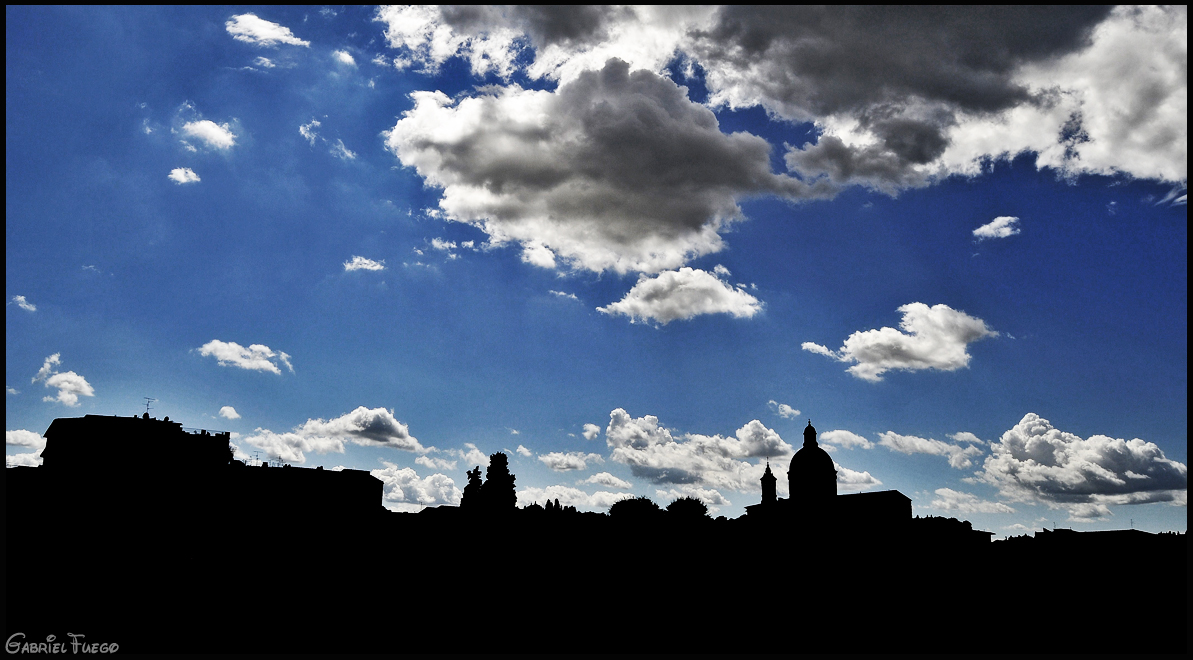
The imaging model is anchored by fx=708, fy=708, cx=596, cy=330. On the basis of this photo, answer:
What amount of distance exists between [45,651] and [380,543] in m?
17.8

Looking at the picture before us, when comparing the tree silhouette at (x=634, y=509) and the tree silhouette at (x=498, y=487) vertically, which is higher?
the tree silhouette at (x=498, y=487)

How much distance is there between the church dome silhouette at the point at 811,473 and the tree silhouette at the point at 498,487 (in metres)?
36.3

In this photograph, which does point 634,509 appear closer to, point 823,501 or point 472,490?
point 823,501

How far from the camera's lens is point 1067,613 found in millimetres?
40625

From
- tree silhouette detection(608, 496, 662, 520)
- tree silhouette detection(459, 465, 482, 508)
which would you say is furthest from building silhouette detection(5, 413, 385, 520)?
tree silhouette detection(608, 496, 662, 520)

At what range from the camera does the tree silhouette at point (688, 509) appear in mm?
81250

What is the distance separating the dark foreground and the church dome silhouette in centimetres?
2606

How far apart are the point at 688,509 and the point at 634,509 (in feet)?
21.0

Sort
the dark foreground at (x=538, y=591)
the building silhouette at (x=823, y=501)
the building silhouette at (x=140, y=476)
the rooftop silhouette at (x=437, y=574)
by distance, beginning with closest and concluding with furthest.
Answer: the dark foreground at (x=538, y=591) < the rooftop silhouette at (x=437, y=574) < the building silhouette at (x=140, y=476) < the building silhouette at (x=823, y=501)

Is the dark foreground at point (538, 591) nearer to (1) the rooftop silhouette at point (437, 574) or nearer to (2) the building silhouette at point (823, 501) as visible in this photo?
(1) the rooftop silhouette at point (437, 574)

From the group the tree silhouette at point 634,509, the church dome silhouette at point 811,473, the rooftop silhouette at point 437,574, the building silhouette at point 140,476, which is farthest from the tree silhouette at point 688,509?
the building silhouette at point 140,476

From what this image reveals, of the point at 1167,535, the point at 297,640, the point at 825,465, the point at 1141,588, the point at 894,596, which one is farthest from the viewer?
the point at 825,465

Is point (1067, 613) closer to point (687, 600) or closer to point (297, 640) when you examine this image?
point (687, 600)

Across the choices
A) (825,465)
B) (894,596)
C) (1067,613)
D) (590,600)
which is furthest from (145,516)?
(825,465)
